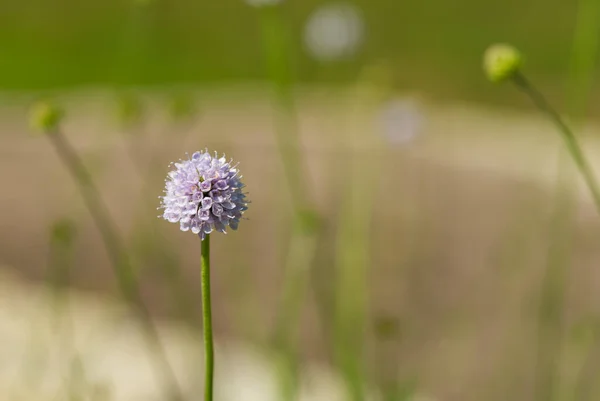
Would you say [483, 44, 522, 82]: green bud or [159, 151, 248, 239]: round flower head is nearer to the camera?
[159, 151, 248, 239]: round flower head

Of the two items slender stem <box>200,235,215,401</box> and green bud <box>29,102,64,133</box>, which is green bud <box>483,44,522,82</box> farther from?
green bud <box>29,102,64,133</box>

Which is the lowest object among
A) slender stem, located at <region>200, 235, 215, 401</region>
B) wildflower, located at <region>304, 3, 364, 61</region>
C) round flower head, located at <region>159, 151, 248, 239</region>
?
slender stem, located at <region>200, 235, 215, 401</region>

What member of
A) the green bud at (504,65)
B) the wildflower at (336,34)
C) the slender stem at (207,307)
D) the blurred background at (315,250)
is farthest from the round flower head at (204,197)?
the wildflower at (336,34)

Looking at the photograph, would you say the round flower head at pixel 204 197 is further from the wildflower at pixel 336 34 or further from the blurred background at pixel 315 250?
the wildflower at pixel 336 34

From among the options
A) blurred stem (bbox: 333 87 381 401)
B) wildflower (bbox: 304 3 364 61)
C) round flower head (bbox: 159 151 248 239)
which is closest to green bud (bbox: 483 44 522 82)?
round flower head (bbox: 159 151 248 239)

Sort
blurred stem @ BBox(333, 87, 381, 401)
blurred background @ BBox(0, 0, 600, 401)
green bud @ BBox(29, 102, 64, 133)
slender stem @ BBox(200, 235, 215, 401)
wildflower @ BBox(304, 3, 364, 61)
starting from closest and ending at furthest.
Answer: slender stem @ BBox(200, 235, 215, 401) → green bud @ BBox(29, 102, 64, 133) → blurred stem @ BBox(333, 87, 381, 401) → blurred background @ BBox(0, 0, 600, 401) → wildflower @ BBox(304, 3, 364, 61)

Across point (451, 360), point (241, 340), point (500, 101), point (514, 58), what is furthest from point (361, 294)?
point (500, 101)

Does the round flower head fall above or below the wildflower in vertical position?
below
